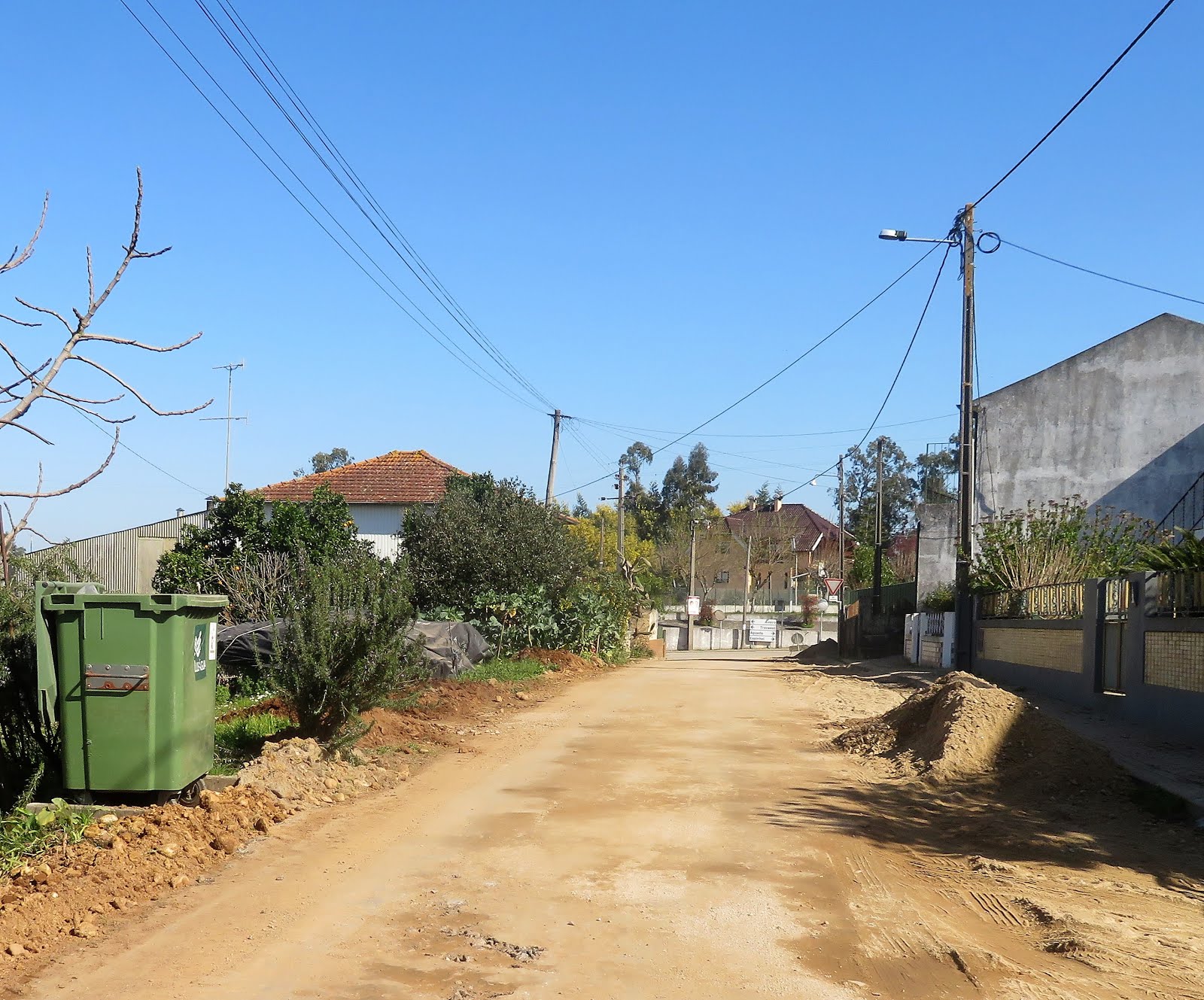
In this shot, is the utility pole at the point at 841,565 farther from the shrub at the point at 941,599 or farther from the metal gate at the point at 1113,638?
the metal gate at the point at 1113,638

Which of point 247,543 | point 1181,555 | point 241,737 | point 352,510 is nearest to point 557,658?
point 247,543

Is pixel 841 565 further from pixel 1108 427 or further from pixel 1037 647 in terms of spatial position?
pixel 1037 647

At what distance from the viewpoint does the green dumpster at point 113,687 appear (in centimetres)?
780

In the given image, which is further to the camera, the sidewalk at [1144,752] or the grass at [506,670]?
the grass at [506,670]

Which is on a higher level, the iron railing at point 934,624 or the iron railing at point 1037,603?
the iron railing at point 1037,603

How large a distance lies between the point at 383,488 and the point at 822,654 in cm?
1754

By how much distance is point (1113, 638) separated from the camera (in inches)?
610

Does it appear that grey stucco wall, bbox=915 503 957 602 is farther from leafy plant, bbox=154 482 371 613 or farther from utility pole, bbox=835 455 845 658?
leafy plant, bbox=154 482 371 613

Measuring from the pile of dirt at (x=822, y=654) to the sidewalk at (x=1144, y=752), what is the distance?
22.0 meters

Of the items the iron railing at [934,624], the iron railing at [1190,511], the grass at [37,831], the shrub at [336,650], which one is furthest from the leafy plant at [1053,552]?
the grass at [37,831]

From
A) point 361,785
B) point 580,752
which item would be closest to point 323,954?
point 361,785

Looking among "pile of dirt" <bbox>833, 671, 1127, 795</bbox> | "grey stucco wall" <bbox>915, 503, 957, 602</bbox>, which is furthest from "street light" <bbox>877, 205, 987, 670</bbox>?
"grey stucco wall" <bbox>915, 503, 957, 602</bbox>

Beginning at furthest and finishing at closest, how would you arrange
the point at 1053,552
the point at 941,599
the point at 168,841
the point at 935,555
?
1. the point at 935,555
2. the point at 941,599
3. the point at 1053,552
4. the point at 168,841

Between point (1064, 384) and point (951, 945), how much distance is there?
3055 centimetres
